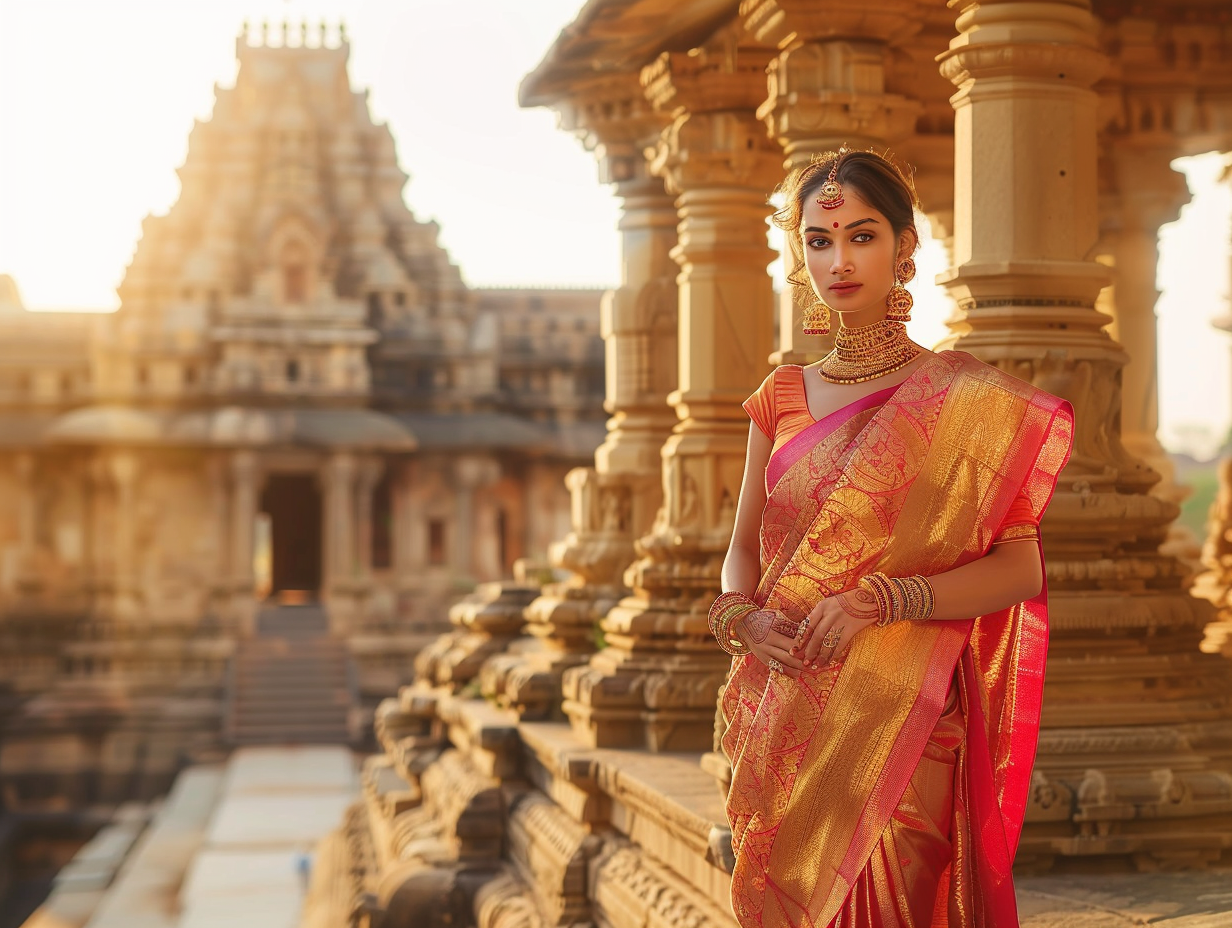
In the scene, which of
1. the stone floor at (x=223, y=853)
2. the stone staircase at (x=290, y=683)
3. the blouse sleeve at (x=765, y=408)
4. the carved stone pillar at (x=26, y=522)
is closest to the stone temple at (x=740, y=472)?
the stone floor at (x=223, y=853)

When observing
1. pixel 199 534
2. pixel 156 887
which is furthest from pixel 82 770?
pixel 156 887

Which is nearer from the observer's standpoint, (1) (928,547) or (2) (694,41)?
(1) (928,547)

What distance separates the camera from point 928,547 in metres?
2.92

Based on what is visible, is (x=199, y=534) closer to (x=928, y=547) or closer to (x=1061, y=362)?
(x=1061, y=362)

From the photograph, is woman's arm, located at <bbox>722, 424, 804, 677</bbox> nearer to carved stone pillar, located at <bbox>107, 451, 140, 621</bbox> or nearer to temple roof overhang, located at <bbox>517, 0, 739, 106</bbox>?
temple roof overhang, located at <bbox>517, 0, 739, 106</bbox>

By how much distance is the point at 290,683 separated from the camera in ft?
75.4

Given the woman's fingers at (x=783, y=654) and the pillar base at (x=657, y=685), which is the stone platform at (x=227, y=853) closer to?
the pillar base at (x=657, y=685)

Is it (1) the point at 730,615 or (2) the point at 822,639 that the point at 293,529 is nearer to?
(1) the point at 730,615

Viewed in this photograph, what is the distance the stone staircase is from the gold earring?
742 inches

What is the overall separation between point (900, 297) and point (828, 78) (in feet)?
9.22

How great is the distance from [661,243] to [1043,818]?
209 inches

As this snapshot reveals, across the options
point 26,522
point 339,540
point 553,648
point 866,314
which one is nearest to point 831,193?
point 866,314

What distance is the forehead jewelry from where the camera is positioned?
9.95ft

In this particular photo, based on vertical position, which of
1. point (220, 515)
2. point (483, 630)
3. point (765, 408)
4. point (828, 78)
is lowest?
point (483, 630)
